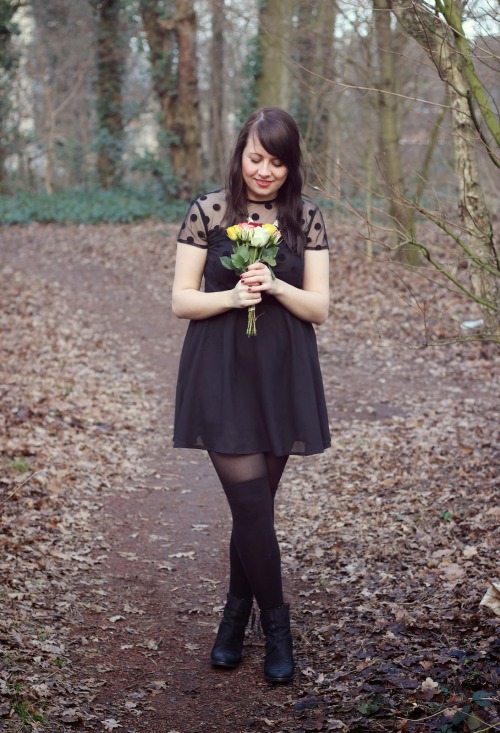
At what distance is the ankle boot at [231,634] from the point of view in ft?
13.0

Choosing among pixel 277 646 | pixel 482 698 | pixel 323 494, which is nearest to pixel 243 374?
pixel 277 646

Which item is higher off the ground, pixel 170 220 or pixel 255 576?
pixel 170 220

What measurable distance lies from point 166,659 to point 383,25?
9.64 m

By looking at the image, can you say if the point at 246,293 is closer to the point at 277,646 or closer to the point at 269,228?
the point at 269,228

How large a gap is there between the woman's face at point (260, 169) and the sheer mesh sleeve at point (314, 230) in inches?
8.0

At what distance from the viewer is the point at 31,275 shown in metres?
17.0

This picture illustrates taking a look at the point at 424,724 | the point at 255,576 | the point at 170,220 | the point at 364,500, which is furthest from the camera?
the point at 170,220

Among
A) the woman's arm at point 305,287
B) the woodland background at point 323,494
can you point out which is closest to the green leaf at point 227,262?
the woman's arm at point 305,287

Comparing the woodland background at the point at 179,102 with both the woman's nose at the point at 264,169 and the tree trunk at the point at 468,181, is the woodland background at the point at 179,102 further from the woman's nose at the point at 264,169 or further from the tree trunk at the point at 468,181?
the woman's nose at the point at 264,169

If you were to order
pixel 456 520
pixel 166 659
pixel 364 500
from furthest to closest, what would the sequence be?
pixel 364 500
pixel 456 520
pixel 166 659

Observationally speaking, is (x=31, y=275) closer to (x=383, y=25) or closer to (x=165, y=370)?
(x=165, y=370)

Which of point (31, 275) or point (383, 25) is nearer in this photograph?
point (383, 25)

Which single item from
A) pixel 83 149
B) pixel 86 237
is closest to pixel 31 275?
pixel 86 237

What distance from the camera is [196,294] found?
3604mm
